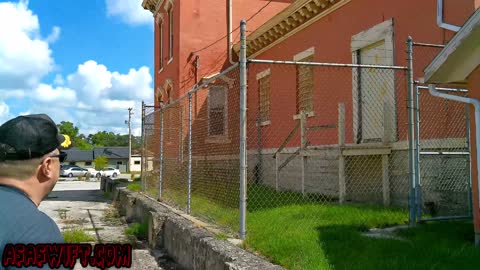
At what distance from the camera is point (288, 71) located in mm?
13945

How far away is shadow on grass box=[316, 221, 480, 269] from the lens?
448 cm

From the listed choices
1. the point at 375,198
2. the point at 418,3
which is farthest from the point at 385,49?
the point at 375,198

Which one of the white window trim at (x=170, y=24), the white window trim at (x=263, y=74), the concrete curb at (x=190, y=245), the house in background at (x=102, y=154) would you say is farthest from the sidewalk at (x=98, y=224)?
the house in background at (x=102, y=154)

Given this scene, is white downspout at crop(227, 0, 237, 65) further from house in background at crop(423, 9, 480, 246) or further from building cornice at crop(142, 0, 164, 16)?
house in background at crop(423, 9, 480, 246)

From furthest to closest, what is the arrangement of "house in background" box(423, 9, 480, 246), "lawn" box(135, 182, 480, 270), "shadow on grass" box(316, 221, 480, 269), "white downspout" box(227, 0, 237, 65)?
"white downspout" box(227, 0, 237, 65), "house in background" box(423, 9, 480, 246), "lawn" box(135, 182, 480, 270), "shadow on grass" box(316, 221, 480, 269)

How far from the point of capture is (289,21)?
44.9ft

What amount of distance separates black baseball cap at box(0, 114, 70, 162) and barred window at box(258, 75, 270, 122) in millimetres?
12684

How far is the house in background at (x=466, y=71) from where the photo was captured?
492 cm

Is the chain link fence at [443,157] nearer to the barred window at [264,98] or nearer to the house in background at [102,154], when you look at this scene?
the barred window at [264,98]

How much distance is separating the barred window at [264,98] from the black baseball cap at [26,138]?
12684 mm

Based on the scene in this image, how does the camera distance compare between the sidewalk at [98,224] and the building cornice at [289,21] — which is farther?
the building cornice at [289,21]

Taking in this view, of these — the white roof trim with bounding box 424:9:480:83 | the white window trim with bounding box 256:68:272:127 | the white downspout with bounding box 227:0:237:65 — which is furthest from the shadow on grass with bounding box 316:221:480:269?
the white downspout with bounding box 227:0:237:65

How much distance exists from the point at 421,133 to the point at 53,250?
25.2 feet

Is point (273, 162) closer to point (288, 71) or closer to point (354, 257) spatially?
point (288, 71)
